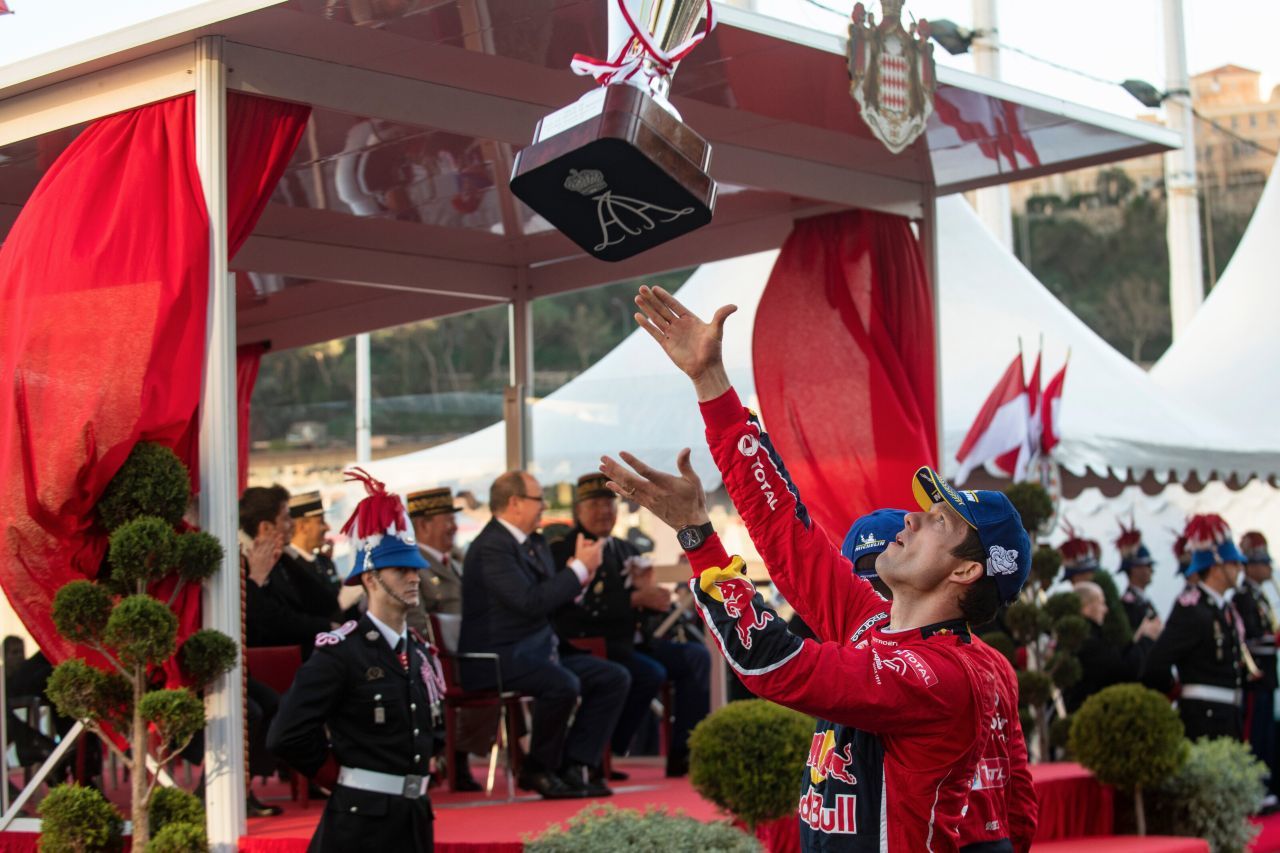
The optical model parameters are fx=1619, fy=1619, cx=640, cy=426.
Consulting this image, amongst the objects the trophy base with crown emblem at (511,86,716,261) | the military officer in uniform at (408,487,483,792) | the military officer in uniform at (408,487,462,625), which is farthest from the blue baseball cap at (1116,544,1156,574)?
the trophy base with crown emblem at (511,86,716,261)

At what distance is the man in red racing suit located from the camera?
2.96m

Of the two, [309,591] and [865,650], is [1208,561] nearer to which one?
[309,591]

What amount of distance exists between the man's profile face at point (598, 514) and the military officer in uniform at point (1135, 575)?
4863 millimetres

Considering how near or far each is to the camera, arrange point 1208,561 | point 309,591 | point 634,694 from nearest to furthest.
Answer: point 309,591
point 634,694
point 1208,561

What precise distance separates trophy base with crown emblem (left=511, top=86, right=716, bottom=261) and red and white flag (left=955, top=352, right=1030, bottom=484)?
8074 mm

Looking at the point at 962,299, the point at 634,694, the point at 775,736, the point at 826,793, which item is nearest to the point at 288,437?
the point at 962,299

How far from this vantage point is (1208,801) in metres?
8.80

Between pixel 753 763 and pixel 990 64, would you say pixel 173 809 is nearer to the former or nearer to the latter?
pixel 753 763

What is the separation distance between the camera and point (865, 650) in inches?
122

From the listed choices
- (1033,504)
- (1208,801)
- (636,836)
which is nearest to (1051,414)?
(1033,504)

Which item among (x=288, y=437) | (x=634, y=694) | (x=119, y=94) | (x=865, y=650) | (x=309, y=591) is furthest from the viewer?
(x=288, y=437)

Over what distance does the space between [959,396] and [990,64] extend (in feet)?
12.1

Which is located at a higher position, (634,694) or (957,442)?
(957,442)

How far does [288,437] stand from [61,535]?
101 feet
